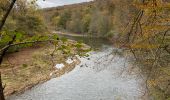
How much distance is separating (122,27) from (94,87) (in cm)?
1190

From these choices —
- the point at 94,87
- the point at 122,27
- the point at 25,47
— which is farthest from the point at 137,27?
the point at 94,87

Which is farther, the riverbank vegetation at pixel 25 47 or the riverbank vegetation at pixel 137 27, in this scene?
the riverbank vegetation at pixel 137 27

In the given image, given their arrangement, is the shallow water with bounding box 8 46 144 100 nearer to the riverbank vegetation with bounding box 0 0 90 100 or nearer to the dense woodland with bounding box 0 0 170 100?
the riverbank vegetation with bounding box 0 0 90 100

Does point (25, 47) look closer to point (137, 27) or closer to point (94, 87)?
point (137, 27)

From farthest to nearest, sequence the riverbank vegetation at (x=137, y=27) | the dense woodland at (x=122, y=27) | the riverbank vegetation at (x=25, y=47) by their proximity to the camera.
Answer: the riverbank vegetation at (x=137, y=27) → the dense woodland at (x=122, y=27) → the riverbank vegetation at (x=25, y=47)

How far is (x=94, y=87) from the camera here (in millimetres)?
21281

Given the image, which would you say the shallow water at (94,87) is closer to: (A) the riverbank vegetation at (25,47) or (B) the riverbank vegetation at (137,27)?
(A) the riverbank vegetation at (25,47)

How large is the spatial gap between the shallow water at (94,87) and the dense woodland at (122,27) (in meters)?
2.10

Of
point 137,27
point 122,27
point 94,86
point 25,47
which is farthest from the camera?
point 94,86

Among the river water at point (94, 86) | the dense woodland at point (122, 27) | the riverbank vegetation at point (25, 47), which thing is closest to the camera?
the riverbank vegetation at point (25, 47)

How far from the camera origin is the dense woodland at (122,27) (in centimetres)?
353

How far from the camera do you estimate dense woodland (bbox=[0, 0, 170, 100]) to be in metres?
3.53

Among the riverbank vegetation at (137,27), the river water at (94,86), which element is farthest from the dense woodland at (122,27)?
the river water at (94,86)

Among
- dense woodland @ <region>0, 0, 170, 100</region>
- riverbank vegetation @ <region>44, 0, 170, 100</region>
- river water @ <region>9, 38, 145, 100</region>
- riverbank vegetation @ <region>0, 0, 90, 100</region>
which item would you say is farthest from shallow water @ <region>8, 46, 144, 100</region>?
dense woodland @ <region>0, 0, 170, 100</region>
